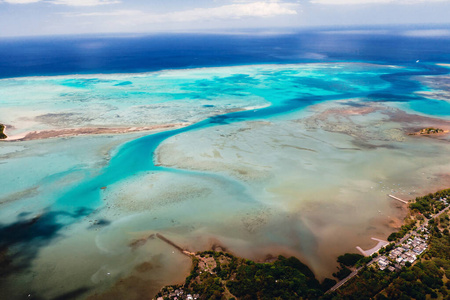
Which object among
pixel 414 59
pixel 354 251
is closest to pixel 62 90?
pixel 354 251

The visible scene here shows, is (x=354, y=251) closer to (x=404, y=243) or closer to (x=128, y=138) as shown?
(x=404, y=243)

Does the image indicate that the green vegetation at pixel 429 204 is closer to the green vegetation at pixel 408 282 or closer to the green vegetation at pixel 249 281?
the green vegetation at pixel 408 282

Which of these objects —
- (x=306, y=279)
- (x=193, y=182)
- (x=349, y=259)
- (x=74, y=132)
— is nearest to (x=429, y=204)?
(x=349, y=259)

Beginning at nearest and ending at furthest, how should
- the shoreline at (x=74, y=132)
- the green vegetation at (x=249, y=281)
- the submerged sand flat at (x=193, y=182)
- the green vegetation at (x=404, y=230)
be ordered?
the green vegetation at (x=249, y=281), the submerged sand flat at (x=193, y=182), the green vegetation at (x=404, y=230), the shoreline at (x=74, y=132)

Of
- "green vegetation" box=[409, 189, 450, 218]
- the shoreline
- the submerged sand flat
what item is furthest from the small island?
the shoreline

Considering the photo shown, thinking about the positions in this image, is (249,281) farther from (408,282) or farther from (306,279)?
(408,282)

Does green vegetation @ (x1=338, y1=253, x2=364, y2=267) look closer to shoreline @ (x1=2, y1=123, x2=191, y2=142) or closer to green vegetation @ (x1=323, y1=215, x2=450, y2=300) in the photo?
green vegetation @ (x1=323, y1=215, x2=450, y2=300)

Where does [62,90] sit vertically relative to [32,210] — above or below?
above

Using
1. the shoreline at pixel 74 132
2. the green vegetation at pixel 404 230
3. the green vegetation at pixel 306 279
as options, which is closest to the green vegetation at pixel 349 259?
the green vegetation at pixel 306 279
